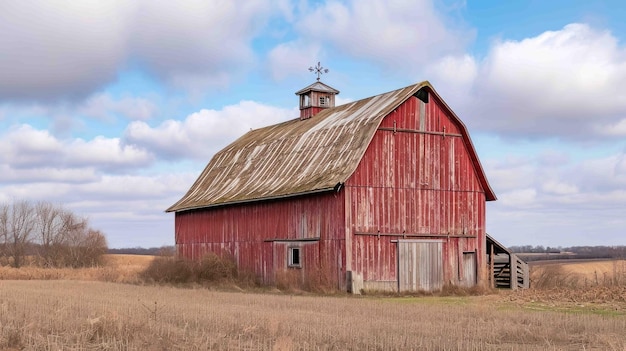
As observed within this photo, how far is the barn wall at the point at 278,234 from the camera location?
1125 inches

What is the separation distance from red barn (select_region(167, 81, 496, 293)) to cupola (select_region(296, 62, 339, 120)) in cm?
621

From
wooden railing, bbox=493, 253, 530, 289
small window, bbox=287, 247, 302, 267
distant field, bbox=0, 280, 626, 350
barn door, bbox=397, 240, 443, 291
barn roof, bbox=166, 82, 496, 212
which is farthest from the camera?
wooden railing, bbox=493, 253, 530, 289

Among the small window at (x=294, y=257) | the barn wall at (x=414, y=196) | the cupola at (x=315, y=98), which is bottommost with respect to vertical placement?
the small window at (x=294, y=257)

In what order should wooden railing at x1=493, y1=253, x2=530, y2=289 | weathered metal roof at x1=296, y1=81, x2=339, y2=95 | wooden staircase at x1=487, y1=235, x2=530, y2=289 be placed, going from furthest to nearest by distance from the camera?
weathered metal roof at x1=296, y1=81, x2=339, y2=95, wooden railing at x1=493, y1=253, x2=530, y2=289, wooden staircase at x1=487, y1=235, x2=530, y2=289

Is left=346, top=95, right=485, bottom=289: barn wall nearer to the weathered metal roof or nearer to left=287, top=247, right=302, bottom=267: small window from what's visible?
left=287, top=247, right=302, bottom=267: small window

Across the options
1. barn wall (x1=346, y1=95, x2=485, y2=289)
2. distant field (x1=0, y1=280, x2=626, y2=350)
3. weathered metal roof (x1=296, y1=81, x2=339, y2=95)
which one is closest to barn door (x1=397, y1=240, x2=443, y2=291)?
barn wall (x1=346, y1=95, x2=485, y2=289)

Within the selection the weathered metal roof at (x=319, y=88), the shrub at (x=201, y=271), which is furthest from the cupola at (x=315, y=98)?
the shrub at (x=201, y=271)

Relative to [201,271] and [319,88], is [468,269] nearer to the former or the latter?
[201,271]

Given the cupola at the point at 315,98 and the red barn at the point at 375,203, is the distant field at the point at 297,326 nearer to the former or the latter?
the red barn at the point at 375,203

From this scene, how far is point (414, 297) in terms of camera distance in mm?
27562

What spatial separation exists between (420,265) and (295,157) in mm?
7562

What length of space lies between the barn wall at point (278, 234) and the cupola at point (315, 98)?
25.6 feet

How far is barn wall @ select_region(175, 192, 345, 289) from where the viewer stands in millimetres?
28562

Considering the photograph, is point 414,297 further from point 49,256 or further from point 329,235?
point 49,256
